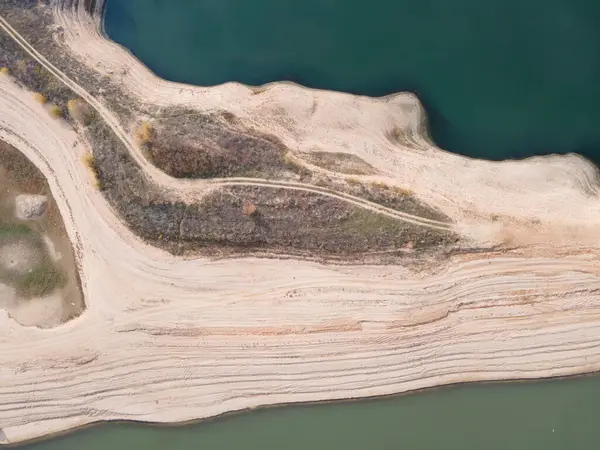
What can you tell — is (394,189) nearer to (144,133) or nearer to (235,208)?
(235,208)

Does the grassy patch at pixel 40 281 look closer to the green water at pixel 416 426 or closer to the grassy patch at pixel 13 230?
the grassy patch at pixel 13 230

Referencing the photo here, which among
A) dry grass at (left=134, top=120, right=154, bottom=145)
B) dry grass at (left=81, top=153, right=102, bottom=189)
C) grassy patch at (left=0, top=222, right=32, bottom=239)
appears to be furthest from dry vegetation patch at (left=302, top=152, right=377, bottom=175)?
grassy patch at (left=0, top=222, right=32, bottom=239)

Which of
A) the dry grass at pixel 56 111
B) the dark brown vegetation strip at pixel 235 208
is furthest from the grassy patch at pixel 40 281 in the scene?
the dry grass at pixel 56 111

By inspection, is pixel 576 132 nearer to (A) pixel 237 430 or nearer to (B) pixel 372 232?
(B) pixel 372 232

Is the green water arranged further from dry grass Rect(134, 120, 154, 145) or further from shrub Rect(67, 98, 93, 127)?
shrub Rect(67, 98, 93, 127)

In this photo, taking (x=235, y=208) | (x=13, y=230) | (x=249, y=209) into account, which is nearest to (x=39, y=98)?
(x=13, y=230)

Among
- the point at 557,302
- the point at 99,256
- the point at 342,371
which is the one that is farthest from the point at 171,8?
the point at 557,302
